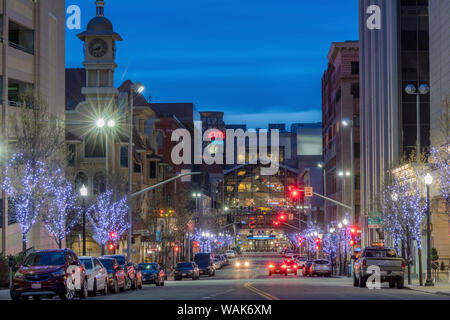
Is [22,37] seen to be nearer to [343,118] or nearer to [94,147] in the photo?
[94,147]

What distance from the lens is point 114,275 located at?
36125 mm

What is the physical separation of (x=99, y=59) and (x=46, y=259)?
50.3 m

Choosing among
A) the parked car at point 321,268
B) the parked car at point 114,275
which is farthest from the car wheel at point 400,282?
the parked car at point 321,268

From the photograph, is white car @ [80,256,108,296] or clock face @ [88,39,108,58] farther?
clock face @ [88,39,108,58]

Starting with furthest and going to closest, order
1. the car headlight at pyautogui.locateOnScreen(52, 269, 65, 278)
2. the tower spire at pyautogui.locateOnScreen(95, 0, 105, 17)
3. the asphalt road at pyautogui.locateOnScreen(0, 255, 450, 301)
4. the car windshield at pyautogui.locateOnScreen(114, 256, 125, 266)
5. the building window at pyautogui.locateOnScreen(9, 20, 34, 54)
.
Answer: the tower spire at pyautogui.locateOnScreen(95, 0, 105, 17) → the building window at pyautogui.locateOnScreen(9, 20, 34, 54) → the car windshield at pyautogui.locateOnScreen(114, 256, 125, 266) → the car headlight at pyautogui.locateOnScreen(52, 269, 65, 278) → the asphalt road at pyautogui.locateOnScreen(0, 255, 450, 301)

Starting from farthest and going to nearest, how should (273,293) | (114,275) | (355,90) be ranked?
(355,90) → (114,275) → (273,293)

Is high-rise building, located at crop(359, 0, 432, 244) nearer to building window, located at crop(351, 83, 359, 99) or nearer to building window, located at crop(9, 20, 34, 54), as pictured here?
building window, located at crop(351, 83, 359, 99)

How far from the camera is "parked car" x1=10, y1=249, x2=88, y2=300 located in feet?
87.8

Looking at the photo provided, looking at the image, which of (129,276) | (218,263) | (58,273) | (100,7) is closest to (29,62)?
(129,276)

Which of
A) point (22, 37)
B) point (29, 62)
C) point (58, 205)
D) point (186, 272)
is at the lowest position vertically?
point (186, 272)

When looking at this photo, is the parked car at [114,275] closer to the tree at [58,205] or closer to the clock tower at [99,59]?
the tree at [58,205]

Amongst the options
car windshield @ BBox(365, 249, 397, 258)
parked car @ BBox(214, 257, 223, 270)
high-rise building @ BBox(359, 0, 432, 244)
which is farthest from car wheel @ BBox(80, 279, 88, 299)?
parked car @ BBox(214, 257, 223, 270)

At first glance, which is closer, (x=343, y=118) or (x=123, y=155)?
(x=123, y=155)
